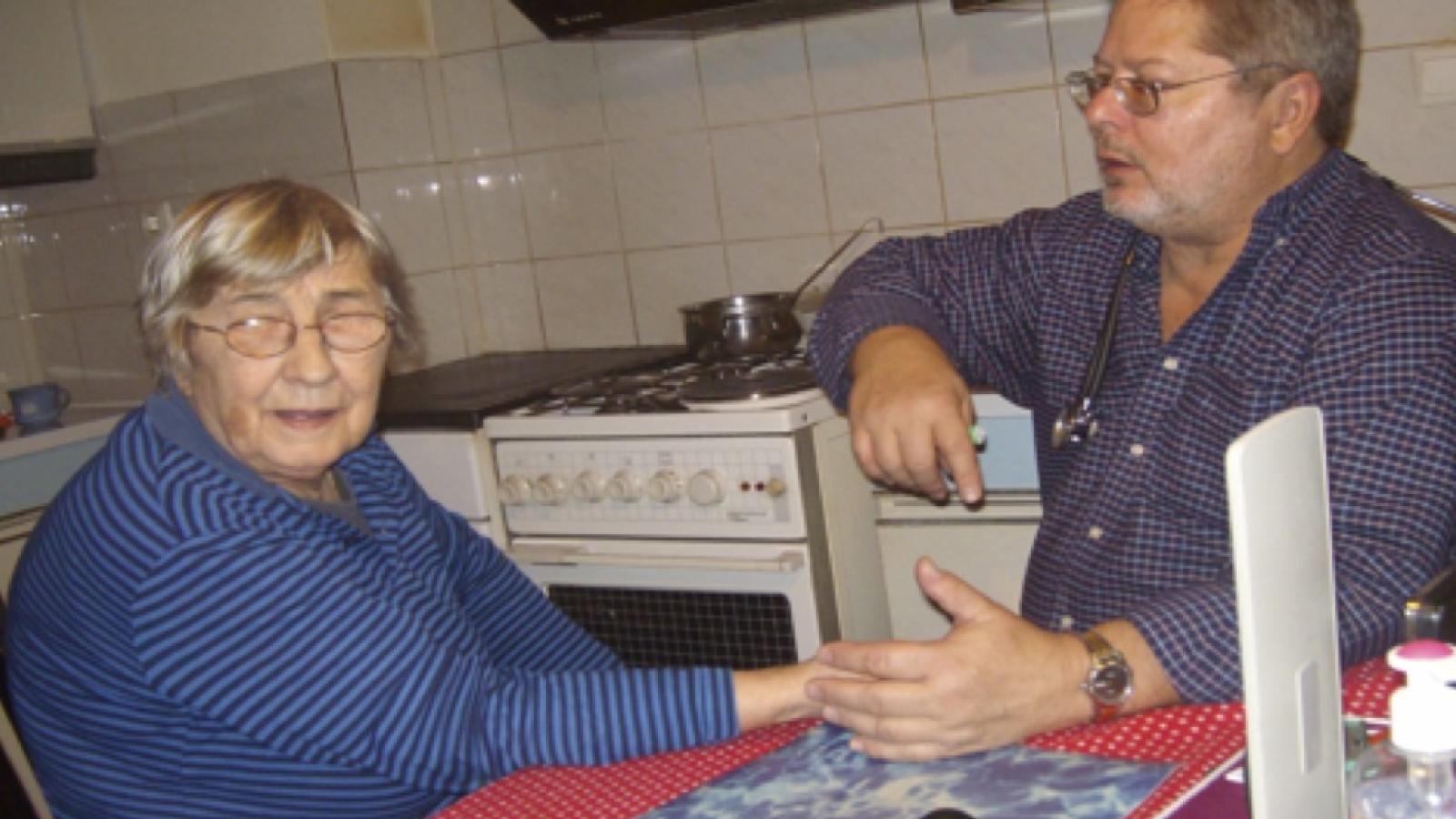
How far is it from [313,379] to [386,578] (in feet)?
0.62

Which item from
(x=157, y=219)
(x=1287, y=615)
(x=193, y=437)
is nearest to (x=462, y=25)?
(x=157, y=219)

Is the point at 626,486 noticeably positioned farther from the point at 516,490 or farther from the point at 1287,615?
the point at 1287,615

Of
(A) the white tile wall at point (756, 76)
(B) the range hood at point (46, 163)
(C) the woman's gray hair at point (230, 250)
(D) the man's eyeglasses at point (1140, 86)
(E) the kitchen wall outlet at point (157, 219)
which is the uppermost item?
(B) the range hood at point (46, 163)

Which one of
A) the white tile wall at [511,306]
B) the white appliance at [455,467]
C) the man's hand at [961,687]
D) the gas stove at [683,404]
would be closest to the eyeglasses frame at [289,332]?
the man's hand at [961,687]

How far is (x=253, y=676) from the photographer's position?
1.18 m

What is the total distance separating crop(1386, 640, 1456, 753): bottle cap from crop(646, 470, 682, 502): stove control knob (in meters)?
1.75

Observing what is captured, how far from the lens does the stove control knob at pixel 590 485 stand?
2469 millimetres

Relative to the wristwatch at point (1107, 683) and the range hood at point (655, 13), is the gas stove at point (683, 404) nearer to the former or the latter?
the range hood at point (655, 13)

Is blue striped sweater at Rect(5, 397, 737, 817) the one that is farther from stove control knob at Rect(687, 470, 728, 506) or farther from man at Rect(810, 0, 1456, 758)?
stove control knob at Rect(687, 470, 728, 506)

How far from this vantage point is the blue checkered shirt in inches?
46.2

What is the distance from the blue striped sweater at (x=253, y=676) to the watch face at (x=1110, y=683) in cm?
28

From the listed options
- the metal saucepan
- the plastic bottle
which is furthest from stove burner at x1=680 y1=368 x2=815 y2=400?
the plastic bottle

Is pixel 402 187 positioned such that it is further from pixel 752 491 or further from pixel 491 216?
pixel 752 491

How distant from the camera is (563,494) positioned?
2.51 metres
